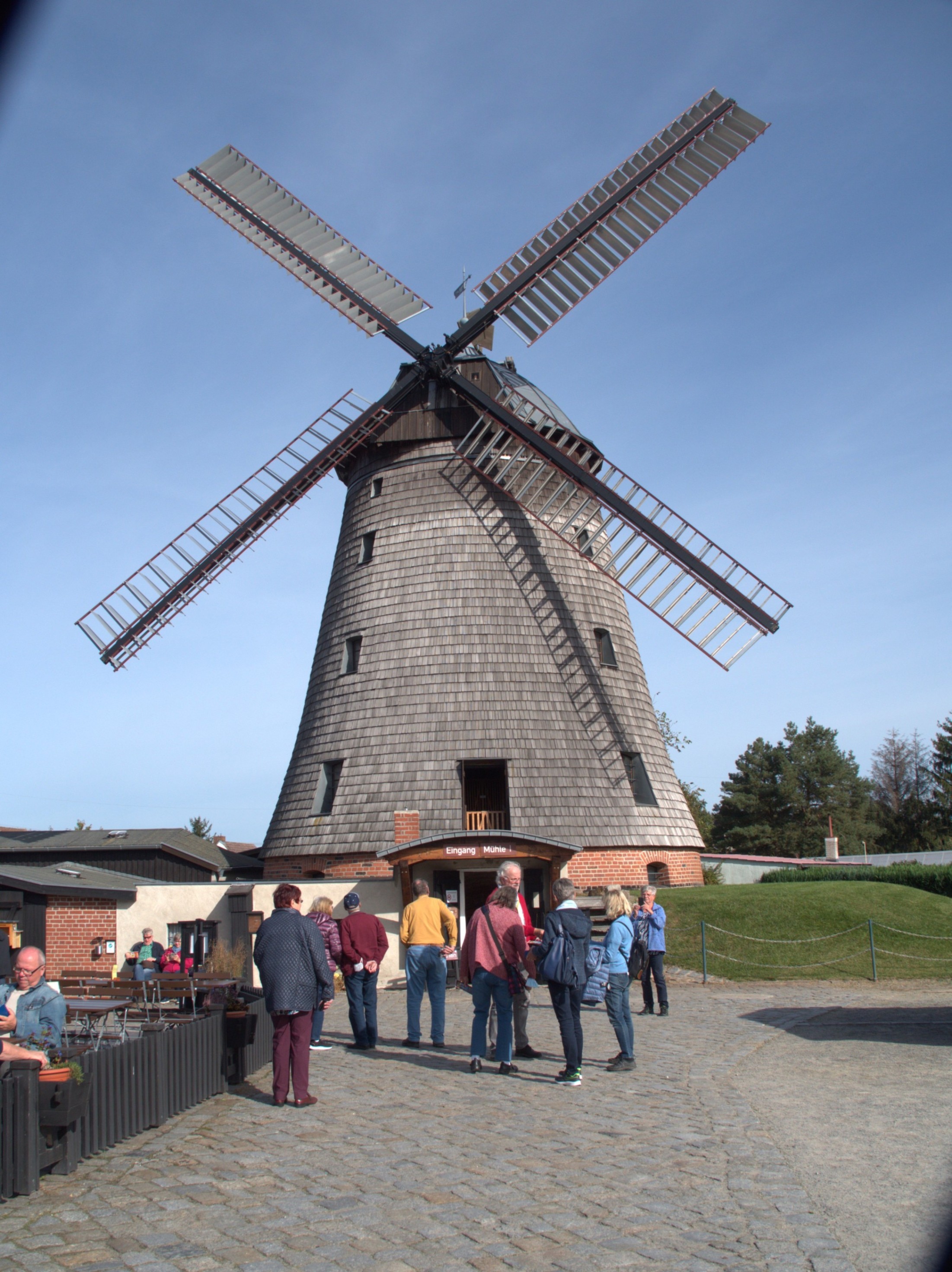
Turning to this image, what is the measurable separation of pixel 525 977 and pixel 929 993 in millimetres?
8792

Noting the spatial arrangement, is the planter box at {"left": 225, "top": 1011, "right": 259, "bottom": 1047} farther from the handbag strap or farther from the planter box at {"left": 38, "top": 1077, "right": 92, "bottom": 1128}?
the planter box at {"left": 38, "top": 1077, "right": 92, "bottom": 1128}

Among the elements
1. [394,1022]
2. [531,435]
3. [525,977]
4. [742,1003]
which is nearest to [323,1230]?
[525,977]

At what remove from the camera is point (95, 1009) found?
9.34 m

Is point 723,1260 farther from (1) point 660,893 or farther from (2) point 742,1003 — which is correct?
(1) point 660,893

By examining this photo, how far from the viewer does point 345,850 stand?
65.1ft

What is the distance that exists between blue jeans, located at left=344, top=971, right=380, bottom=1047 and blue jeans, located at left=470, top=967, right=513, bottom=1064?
5.46ft

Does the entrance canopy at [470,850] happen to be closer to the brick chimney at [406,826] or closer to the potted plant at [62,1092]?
the brick chimney at [406,826]

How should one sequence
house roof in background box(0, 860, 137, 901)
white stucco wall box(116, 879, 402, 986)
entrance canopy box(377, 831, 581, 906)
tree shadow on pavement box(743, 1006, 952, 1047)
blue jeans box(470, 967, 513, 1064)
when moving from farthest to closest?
white stucco wall box(116, 879, 402, 986) → house roof in background box(0, 860, 137, 901) → entrance canopy box(377, 831, 581, 906) → tree shadow on pavement box(743, 1006, 952, 1047) → blue jeans box(470, 967, 513, 1064)

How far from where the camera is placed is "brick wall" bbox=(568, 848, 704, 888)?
19531mm

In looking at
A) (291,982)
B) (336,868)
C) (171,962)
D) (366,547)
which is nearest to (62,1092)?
(291,982)

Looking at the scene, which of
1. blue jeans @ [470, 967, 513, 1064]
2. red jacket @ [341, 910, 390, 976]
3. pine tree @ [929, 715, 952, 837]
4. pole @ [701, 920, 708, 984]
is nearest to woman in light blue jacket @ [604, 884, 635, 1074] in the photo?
blue jeans @ [470, 967, 513, 1064]

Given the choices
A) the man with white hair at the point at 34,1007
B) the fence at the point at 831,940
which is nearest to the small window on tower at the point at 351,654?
the fence at the point at 831,940

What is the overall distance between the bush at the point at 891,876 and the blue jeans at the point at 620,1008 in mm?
17460

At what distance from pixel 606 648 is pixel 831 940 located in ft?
24.4
